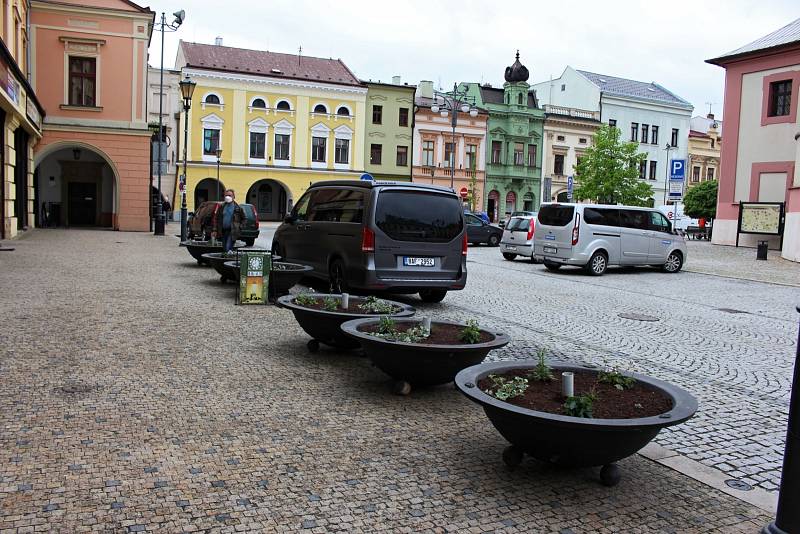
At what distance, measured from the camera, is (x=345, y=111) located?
57.9m

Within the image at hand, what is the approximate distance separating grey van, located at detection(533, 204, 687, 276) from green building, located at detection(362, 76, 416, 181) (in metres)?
40.2

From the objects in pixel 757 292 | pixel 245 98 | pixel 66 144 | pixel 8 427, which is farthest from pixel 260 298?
pixel 245 98

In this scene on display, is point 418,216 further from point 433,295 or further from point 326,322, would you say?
point 326,322

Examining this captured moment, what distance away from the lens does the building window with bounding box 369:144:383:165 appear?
5972 cm

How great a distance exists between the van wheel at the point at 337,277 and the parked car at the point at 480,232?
65.6ft

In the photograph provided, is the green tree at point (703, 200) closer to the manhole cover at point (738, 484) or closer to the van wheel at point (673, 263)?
the van wheel at point (673, 263)

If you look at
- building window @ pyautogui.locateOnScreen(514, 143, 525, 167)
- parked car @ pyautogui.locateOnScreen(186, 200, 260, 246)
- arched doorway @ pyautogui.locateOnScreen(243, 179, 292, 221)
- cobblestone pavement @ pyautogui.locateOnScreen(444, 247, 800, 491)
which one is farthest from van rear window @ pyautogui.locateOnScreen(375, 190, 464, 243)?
building window @ pyautogui.locateOnScreen(514, 143, 525, 167)

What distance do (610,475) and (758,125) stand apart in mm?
35586

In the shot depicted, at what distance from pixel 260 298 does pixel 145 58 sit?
25913 millimetres

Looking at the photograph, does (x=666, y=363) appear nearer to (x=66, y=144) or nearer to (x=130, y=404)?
(x=130, y=404)

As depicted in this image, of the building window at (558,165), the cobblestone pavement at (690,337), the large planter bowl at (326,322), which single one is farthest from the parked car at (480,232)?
the building window at (558,165)

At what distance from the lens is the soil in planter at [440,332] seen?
5.74 m

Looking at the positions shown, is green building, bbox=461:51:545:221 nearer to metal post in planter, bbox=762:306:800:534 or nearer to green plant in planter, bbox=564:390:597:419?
green plant in planter, bbox=564:390:597:419

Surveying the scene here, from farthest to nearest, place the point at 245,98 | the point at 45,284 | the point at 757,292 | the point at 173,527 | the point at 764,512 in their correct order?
the point at 245,98
the point at 757,292
the point at 45,284
the point at 764,512
the point at 173,527
